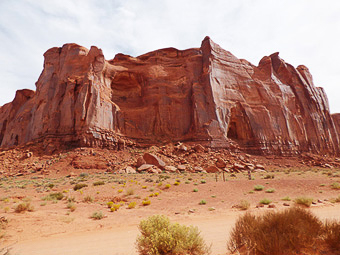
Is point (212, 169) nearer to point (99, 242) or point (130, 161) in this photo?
point (130, 161)

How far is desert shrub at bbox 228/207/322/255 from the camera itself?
294 cm

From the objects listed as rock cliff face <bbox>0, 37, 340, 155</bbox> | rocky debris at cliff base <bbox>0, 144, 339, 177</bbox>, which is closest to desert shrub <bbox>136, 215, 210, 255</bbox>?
rocky debris at cliff base <bbox>0, 144, 339, 177</bbox>

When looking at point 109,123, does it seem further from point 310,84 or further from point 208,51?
point 310,84

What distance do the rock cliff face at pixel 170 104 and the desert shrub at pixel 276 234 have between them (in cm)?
2871

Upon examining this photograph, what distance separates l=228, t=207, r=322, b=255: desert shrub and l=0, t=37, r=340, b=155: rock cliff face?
94.2 feet

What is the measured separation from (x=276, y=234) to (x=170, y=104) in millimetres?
35352

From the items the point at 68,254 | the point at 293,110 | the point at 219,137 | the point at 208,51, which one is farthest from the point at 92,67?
the point at 293,110

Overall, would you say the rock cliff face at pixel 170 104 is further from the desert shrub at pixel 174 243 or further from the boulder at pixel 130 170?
the desert shrub at pixel 174 243

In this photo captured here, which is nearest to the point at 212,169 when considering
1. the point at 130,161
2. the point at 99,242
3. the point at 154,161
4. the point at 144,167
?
the point at 154,161

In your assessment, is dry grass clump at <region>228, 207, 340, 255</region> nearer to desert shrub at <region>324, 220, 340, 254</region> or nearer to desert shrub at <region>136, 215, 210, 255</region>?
desert shrub at <region>324, 220, 340, 254</region>

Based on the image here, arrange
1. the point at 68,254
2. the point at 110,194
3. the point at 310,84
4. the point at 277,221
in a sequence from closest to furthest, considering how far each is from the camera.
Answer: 1. the point at 277,221
2. the point at 68,254
3. the point at 110,194
4. the point at 310,84

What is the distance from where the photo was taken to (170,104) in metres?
37.8

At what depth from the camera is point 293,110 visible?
42.4 meters

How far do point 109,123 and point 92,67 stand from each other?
10540 mm
